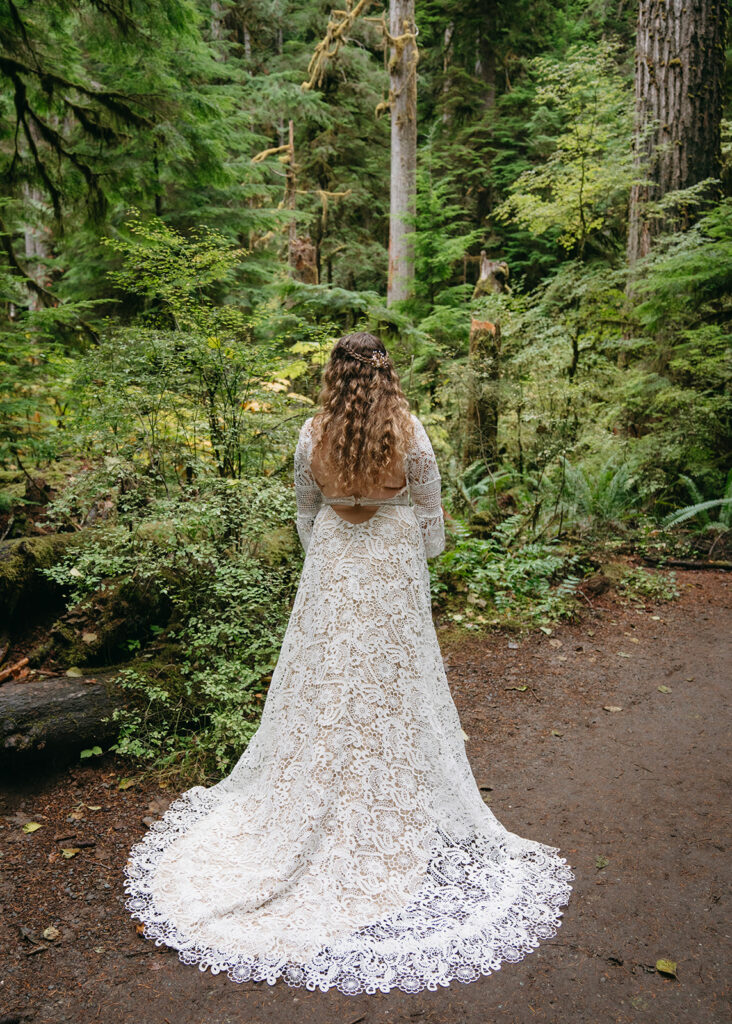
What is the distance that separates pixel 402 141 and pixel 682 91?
6.24 metres

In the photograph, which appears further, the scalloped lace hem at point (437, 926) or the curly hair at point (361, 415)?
the curly hair at point (361, 415)

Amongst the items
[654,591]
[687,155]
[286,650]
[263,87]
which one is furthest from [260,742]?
[263,87]

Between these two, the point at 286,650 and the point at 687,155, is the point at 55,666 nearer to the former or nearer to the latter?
the point at 286,650

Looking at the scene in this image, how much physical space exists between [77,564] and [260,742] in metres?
1.75

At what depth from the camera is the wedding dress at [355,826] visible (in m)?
2.56

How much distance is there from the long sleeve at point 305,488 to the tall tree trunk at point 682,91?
7711mm

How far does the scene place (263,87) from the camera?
15125mm

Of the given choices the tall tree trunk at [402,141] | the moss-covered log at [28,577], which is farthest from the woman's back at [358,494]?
the tall tree trunk at [402,141]

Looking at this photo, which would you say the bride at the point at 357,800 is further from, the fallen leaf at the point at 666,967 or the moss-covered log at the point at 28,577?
the moss-covered log at the point at 28,577

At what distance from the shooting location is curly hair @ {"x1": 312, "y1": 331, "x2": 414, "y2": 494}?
116 inches

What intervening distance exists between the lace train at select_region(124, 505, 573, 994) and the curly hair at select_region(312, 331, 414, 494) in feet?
0.99

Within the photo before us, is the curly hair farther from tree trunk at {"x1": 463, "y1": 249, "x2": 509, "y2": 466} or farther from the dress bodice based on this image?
tree trunk at {"x1": 463, "y1": 249, "x2": 509, "y2": 466}

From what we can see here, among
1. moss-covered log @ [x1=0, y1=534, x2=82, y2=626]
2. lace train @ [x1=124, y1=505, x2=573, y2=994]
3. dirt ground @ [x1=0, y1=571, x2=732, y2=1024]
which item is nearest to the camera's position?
dirt ground @ [x1=0, y1=571, x2=732, y2=1024]

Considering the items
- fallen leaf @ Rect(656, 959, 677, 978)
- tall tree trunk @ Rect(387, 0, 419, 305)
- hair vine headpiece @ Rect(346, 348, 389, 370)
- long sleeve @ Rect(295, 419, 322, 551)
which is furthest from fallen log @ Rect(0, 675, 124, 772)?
tall tree trunk @ Rect(387, 0, 419, 305)
